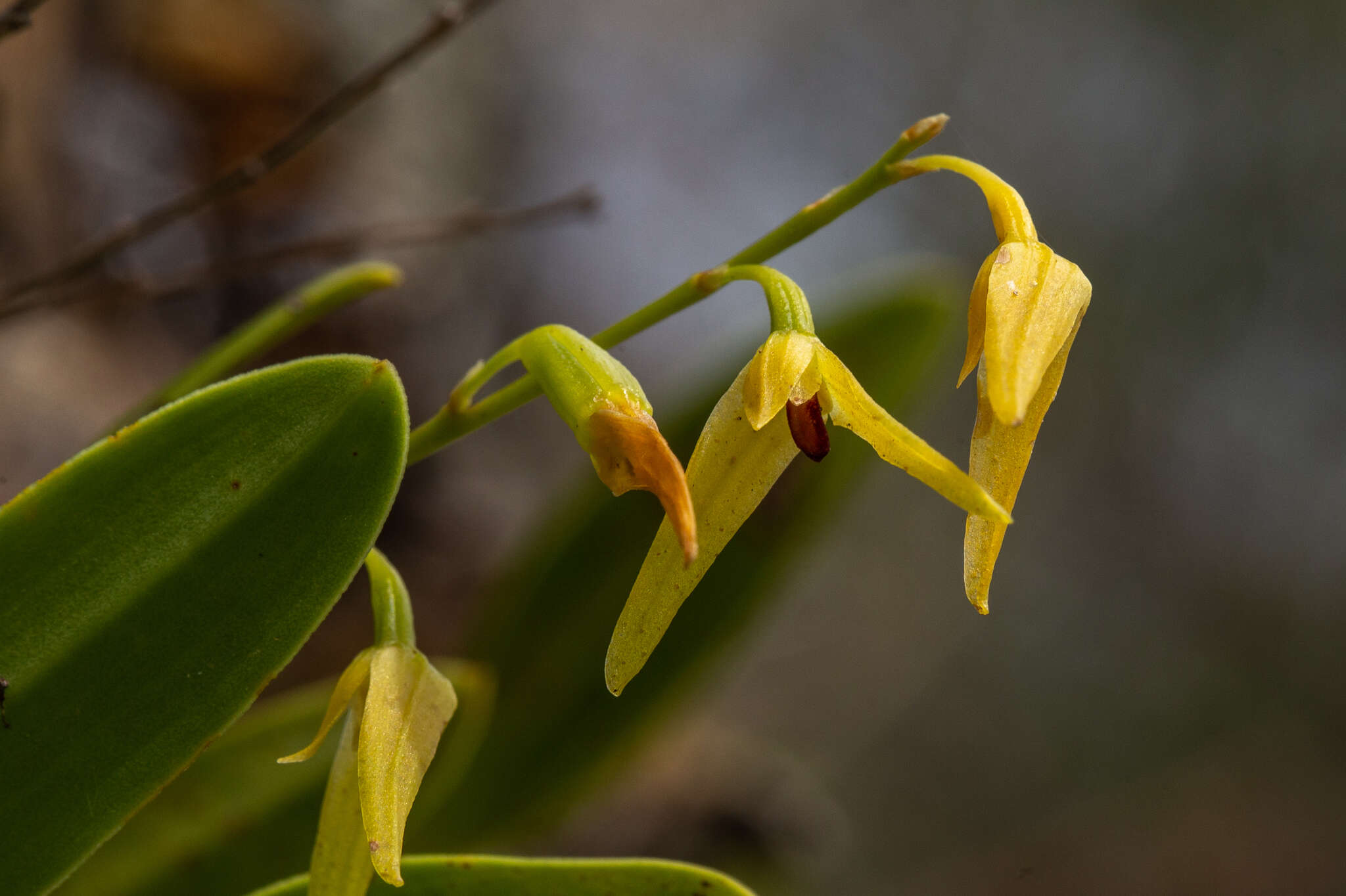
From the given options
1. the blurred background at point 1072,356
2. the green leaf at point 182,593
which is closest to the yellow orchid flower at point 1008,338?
the green leaf at point 182,593

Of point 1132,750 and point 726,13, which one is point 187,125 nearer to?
point 726,13

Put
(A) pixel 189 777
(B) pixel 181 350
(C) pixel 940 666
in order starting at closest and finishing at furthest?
1. (A) pixel 189 777
2. (B) pixel 181 350
3. (C) pixel 940 666

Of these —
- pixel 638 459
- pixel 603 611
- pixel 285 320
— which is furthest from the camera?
pixel 603 611

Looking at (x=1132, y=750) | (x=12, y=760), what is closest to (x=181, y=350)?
(x=12, y=760)

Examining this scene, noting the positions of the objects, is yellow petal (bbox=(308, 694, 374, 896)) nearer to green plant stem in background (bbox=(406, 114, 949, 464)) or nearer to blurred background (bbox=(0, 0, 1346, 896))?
green plant stem in background (bbox=(406, 114, 949, 464))

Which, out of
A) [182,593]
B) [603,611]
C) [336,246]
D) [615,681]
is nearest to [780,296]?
[615,681]

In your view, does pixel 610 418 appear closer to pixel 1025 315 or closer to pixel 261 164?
pixel 1025 315

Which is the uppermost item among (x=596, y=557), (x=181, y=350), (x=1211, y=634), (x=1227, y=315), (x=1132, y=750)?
(x=181, y=350)
